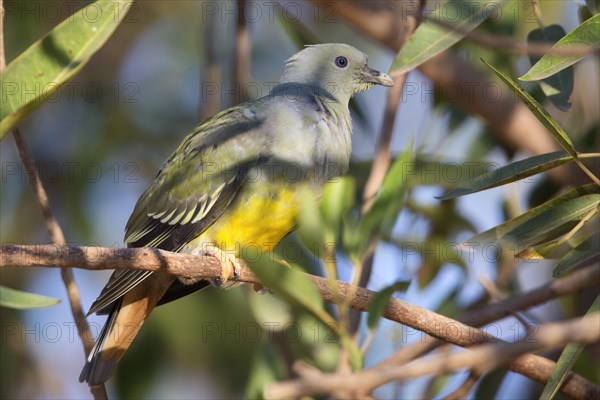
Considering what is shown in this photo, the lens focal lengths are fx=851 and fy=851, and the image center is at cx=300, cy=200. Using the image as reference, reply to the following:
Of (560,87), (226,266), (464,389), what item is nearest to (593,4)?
(560,87)

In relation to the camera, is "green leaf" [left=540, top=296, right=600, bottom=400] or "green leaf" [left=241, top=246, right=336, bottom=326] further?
"green leaf" [left=540, top=296, right=600, bottom=400]

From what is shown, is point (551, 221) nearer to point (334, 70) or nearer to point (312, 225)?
point (312, 225)

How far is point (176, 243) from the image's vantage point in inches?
143

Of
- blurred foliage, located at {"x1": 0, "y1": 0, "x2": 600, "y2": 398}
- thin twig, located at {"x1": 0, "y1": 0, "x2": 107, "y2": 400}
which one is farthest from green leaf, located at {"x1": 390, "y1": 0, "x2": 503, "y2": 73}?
thin twig, located at {"x1": 0, "y1": 0, "x2": 107, "y2": 400}

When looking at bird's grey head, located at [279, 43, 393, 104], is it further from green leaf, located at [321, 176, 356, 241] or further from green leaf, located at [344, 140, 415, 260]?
green leaf, located at [321, 176, 356, 241]

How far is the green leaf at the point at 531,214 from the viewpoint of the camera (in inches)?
104

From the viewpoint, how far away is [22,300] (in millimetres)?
2643

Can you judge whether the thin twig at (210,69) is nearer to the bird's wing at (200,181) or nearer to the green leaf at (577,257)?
the bird's wing at (200,181)

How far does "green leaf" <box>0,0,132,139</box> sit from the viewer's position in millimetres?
2217

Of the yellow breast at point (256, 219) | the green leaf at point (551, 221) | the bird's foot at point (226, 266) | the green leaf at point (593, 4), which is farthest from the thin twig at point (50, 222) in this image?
the green leaf at point (593, 4)

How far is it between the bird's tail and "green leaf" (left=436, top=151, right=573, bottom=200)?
1.68 metres

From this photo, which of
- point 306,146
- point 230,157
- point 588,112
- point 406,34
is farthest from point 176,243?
point 588,112

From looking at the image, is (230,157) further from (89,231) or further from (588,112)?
(588,112)

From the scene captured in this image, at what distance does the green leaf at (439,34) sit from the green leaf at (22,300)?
4.28 feet
